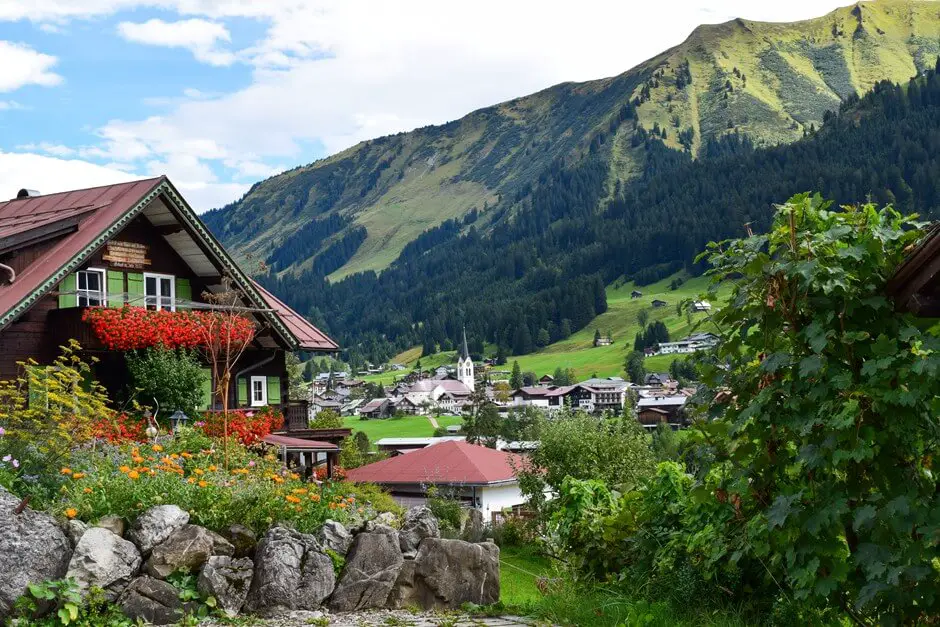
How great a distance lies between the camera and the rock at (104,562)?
9.20 metres

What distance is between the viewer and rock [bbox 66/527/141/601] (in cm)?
920

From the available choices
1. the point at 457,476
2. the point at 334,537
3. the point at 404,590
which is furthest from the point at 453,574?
the point at 457,476

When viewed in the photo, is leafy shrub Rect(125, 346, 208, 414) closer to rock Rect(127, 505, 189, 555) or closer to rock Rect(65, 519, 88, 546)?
rock Rect(127, 505, 189, 555)

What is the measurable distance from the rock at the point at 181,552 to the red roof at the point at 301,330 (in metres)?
20.7

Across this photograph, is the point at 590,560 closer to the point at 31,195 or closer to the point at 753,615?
the point at 753,615

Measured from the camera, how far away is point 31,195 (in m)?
29.2

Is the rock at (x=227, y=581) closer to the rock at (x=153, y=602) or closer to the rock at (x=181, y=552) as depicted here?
the rock at (x=181, y=552)

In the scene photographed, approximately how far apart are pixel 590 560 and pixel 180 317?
1720 cm

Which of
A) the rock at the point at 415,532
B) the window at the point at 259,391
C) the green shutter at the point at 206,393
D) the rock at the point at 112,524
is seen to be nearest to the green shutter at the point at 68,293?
the green shutter at the point at 206,393

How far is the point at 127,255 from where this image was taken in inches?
1027

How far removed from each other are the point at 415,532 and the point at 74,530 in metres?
3.76

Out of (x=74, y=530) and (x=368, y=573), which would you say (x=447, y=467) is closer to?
(x=368, y=573)

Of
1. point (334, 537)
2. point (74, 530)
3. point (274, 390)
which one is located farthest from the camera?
point (274, 390)

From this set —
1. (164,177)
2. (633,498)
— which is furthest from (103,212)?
(633,498)
